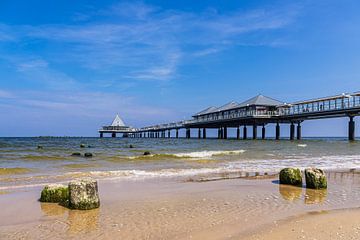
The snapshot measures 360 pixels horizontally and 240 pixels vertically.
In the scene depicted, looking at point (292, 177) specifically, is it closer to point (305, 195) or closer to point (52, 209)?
point (305, 195)

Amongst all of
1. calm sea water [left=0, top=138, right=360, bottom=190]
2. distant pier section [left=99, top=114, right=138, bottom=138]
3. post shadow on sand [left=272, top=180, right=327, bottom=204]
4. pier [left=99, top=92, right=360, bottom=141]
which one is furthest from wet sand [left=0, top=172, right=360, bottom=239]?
distant pier section [left=99, top=114, right=138, bottom=138]

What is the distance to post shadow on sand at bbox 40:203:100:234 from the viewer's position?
5.41 metres

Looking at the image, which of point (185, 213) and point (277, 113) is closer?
point (185, 213)

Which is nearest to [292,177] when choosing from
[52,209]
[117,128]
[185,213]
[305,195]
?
[305,195]

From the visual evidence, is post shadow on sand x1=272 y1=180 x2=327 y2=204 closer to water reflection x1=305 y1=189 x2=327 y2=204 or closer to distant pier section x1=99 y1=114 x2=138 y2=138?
water reflection x1=305 y1=189 x2=327 y2=204

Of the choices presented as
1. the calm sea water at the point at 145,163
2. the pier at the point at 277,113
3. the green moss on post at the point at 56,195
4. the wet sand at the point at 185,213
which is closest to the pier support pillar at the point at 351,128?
the pier at the point at 277,113

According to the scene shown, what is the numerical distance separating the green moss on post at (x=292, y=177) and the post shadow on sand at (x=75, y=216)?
573cm

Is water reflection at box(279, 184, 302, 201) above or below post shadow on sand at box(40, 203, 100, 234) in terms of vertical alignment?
above

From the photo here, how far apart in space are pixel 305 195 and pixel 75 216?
5.28 m

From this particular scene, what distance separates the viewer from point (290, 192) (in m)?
8.78

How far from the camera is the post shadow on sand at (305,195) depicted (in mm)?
7700

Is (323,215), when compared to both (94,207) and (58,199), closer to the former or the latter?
(94,207)

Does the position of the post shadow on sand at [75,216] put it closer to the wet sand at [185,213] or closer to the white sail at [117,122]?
the wet sand at [185,213]

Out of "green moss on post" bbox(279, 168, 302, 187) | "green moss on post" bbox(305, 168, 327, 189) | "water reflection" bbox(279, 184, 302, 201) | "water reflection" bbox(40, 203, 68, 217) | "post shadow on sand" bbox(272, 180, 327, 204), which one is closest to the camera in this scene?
"water reflection" bbox(40, 203, 68, 217)
